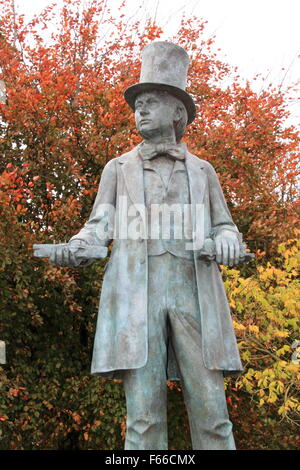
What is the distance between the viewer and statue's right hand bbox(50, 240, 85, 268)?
449 centimetres

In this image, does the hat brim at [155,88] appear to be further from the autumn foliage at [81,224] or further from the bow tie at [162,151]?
the autumn foliage at [81,224]

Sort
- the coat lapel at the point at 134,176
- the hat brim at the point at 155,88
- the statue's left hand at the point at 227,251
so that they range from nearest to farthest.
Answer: the statue's left hand at the point at 227,251 < the coat lapel at the point at 134,176 < the hat brim at the point at 155,88

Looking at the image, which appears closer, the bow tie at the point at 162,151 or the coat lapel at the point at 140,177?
the coat lapel at the point at 140,177

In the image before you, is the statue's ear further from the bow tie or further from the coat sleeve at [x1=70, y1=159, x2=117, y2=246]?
the coat sleeve at [x1=70, y1=159, x2=117, y2=246]

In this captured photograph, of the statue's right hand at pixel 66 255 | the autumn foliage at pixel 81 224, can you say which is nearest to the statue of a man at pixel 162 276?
the statue's right hand at pixel 66 255

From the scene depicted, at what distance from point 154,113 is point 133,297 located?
1317mm

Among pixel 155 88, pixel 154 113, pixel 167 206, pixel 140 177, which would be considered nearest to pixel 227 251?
pixel 167 206

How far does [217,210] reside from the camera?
509cm

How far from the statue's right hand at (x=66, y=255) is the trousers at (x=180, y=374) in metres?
0.50

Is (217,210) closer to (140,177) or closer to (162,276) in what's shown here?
(140,177)

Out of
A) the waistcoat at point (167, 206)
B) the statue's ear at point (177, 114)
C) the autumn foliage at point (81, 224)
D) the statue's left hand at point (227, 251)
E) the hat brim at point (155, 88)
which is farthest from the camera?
the autumn foliage at point (81, 224)

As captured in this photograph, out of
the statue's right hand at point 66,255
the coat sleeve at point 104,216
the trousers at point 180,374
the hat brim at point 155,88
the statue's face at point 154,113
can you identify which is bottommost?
the trousers at point 180,374

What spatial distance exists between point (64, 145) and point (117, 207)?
24.6 ft

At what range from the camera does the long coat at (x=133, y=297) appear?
4.50m
